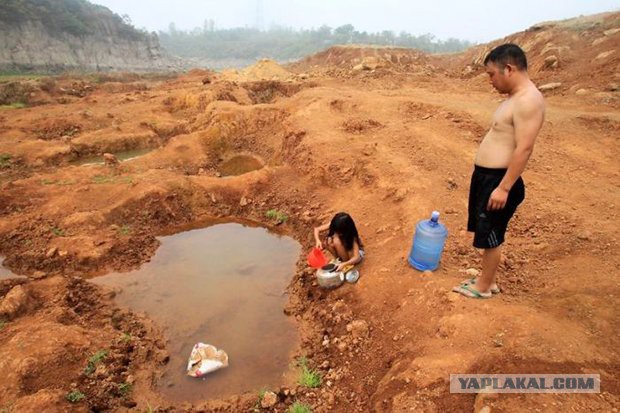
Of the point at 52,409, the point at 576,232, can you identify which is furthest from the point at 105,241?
the point at 576,232

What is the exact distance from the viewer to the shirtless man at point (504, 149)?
9.52 feet

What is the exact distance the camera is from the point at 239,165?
1016cm

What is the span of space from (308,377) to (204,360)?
4.00 ft

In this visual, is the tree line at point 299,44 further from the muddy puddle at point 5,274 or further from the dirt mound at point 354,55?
the muddy puddle at point 5,274

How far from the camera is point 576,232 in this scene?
15.5 ft

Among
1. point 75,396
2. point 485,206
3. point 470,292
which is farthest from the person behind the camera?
point 470,292

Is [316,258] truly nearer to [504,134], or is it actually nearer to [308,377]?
[308,377]

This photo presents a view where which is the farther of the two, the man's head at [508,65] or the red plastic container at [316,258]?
the red plastic container at [316,258]

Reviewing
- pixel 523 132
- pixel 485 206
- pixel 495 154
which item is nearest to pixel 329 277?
pixel 485 206

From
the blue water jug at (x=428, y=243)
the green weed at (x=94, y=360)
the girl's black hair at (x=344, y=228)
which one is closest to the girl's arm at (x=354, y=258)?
the girl's black hair at (x=344, y=228)

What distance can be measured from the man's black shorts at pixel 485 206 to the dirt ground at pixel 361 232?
29.6 inches

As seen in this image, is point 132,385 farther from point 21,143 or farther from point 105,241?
point 21,143

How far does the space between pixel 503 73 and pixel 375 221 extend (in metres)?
3.31

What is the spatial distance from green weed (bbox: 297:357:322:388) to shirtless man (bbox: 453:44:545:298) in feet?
7.00
